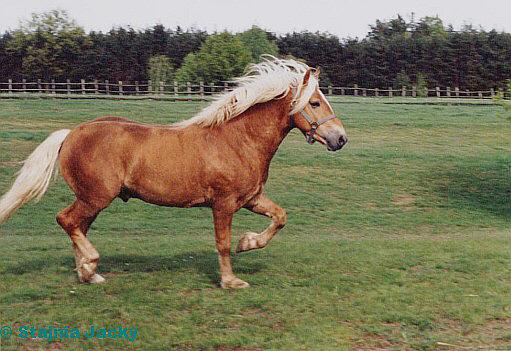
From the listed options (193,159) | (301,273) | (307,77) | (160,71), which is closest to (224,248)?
(193,159)

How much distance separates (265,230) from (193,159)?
1212 mm

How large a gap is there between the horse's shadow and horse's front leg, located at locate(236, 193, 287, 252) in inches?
23.4

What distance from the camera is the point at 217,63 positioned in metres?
52.5

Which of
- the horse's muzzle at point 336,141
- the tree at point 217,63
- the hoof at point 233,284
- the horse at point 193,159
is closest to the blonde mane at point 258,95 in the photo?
the horse at point 193,159

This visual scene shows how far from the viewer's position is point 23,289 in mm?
7711

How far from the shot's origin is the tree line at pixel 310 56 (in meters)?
60.3

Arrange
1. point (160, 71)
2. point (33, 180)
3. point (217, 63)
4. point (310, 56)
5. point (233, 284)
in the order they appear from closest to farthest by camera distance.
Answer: point (233, 284)
point (33, 180)
point (217, 63)
point (160, 71)
point (310, 56)

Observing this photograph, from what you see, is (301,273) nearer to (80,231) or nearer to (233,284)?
(233,284)

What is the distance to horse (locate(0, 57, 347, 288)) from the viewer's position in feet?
26.2

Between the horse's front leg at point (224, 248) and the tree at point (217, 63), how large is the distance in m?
44.5

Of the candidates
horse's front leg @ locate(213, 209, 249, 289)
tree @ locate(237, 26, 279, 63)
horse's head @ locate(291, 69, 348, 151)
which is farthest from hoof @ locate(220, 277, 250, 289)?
tree @ locate(237, 26, 279, 63)

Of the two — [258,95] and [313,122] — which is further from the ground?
[258,95]

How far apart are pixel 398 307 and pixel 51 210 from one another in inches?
469

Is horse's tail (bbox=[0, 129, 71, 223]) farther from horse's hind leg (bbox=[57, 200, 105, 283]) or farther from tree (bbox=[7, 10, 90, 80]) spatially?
tree (bbox=[7, 10, 90, 80])
